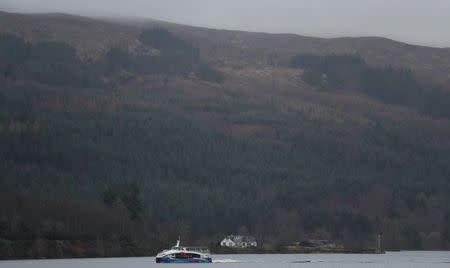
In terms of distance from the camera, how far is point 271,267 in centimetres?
18188

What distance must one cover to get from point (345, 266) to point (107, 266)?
5109 centimetres

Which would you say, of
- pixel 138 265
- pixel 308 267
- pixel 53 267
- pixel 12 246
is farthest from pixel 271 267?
pixel 12 246

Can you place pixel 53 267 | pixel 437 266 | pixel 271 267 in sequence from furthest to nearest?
1. pixel 437 266
2. pixel 271 267
3. pixel 53 267

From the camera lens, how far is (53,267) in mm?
170250

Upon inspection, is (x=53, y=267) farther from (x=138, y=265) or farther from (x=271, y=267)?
(x=271, y=267)

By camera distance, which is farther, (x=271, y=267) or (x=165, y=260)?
(x=165, y=260)

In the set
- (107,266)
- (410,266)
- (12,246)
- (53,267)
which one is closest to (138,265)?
(107,266)

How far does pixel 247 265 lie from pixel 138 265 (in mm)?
23709

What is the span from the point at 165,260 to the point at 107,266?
24.1 metres

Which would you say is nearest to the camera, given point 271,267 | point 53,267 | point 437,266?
point 53,267

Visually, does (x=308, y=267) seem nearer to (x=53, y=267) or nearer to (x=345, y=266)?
(x=345, y=266)

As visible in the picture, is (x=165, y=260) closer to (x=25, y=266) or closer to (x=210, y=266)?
(x=210, y=266)

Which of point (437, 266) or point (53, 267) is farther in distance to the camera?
point (437, 266)

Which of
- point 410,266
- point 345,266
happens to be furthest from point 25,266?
point 410,266
